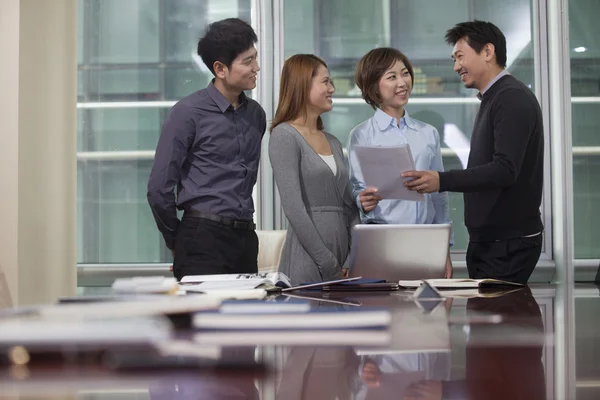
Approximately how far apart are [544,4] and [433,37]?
2.42ft

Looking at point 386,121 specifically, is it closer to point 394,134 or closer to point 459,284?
point 394,134

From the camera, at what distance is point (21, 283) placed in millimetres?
3545

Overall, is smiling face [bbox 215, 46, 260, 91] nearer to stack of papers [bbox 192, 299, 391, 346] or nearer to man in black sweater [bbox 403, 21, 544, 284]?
man in black sweater [bbox 403, 21, 544, 284]

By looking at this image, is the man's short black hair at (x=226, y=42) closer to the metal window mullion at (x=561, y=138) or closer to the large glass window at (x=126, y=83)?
the large glass window at (x=126, y=83)

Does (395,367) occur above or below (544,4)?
below

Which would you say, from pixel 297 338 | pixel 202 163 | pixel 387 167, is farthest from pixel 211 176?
pixel 297 338

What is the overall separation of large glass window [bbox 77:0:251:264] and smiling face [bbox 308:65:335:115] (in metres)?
2.18

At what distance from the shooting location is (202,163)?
109 inches

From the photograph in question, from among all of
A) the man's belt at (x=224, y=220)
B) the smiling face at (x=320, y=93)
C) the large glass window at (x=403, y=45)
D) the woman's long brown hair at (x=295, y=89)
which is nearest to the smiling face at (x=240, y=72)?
the woman's long brown hair at (x=295, y=89)

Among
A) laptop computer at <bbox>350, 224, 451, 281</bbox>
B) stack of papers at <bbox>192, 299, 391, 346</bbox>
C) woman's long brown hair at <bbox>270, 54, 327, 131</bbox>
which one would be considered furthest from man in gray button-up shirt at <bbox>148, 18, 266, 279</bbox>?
stack of papers at <bbox>192, 299, 391, 346</bbox>

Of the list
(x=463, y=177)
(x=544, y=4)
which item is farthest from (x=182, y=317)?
(x=544, y=4)

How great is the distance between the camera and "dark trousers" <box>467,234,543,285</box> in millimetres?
2627

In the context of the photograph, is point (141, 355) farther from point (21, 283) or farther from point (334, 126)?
point (334, 126)

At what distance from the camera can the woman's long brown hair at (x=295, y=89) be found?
293 cm
